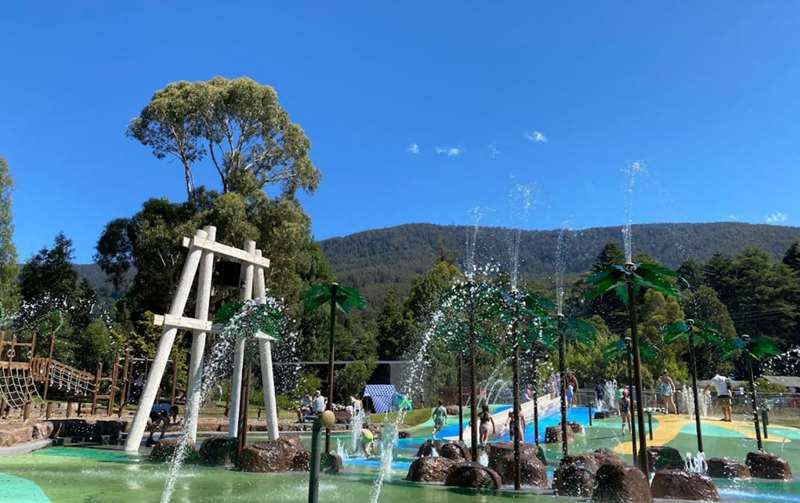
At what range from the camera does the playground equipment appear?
1653 centimetres

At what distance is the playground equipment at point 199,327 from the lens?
16.5 metres

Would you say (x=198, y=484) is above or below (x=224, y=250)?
below

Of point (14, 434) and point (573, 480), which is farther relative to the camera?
point (14, 434)

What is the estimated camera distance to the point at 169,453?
15.4m

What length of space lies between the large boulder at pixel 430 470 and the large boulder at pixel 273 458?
2958 millimetres

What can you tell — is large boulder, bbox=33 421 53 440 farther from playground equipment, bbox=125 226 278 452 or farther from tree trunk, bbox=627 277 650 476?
tree trunk, bbox=627 277 650 476

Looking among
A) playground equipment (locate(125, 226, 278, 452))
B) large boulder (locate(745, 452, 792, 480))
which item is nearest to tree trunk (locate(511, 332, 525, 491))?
large boulder (locate(745, 452, 792, 480))

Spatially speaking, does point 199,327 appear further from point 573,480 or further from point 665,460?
point 665,460

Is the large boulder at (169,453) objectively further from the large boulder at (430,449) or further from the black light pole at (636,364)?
the black light pole at (636,364)

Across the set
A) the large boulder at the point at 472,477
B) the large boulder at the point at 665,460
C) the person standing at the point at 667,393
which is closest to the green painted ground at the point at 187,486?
the large boulder at the point at 472,477

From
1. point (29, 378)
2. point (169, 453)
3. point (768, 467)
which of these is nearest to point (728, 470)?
point (768, 467)

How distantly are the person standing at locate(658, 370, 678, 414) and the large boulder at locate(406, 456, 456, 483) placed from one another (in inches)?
838

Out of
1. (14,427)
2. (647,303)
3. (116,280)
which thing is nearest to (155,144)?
(116,280)

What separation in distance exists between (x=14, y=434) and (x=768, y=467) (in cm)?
1958
